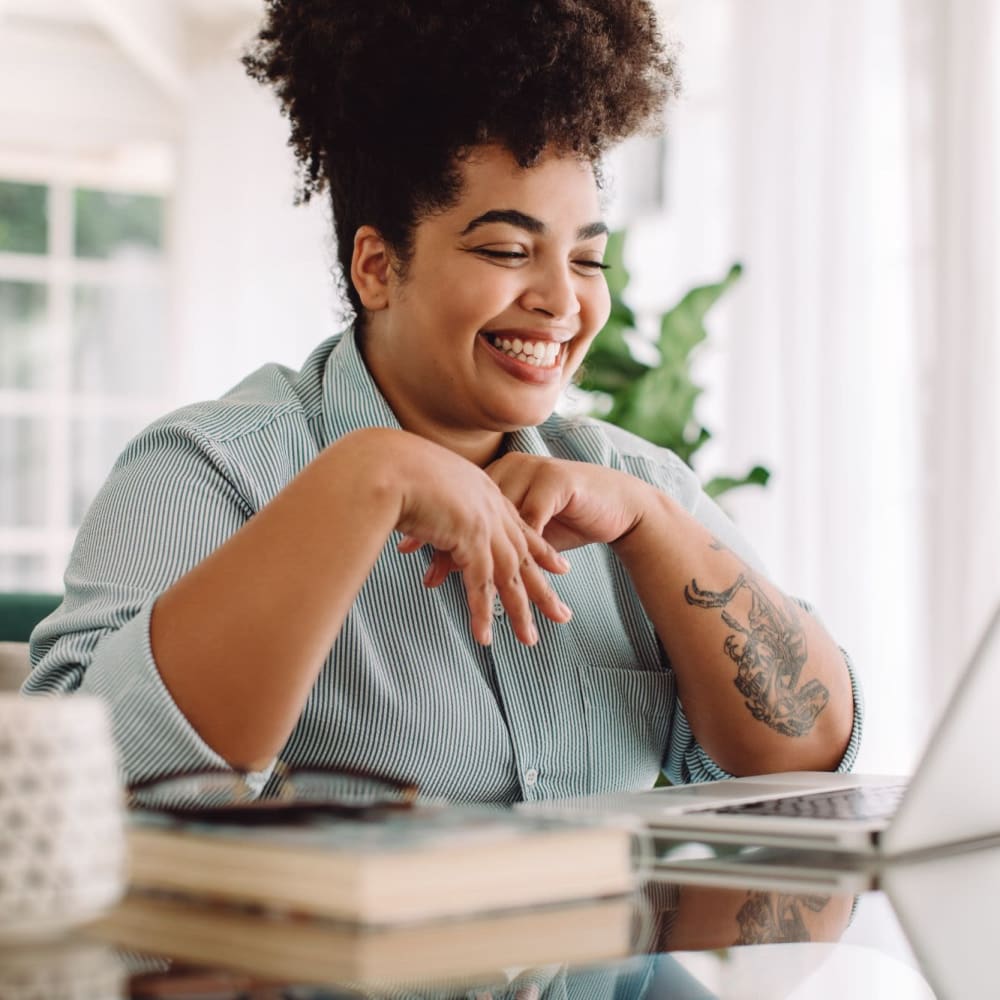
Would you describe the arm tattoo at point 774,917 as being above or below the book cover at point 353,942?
below

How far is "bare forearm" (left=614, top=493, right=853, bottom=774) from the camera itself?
138 centimetres

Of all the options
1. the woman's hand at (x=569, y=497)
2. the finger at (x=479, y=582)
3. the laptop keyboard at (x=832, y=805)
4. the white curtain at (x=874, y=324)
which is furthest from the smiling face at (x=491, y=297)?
the white curtain at (x=874, y=324)

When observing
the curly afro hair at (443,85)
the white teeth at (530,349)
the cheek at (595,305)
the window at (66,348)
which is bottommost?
the window at (66,348)

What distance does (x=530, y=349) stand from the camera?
147 cm

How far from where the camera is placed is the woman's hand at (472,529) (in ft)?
3.46

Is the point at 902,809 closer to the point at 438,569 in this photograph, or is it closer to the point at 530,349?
the point at 438,569

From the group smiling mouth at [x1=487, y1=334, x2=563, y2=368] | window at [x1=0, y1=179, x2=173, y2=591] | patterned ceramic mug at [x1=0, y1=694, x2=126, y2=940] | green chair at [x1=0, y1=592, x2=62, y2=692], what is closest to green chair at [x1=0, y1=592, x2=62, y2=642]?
green chair at [x1=0, y1=592, x2=62, y2=692]

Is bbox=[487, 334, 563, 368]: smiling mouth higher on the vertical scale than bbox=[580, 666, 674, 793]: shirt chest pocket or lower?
higher

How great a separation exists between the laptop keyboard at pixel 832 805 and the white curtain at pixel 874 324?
2061mm

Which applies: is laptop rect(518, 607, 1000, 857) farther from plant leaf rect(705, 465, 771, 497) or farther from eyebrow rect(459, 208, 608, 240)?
plant leaf rect(705, 465, 771, 497)

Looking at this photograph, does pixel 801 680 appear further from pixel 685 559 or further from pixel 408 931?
pixel 408 931

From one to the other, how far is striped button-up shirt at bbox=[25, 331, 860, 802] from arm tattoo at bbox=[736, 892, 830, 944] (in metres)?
0.55

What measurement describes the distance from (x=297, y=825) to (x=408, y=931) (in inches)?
2.9

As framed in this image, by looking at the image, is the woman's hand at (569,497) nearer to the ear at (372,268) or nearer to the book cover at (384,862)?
the ear at (372,268)
